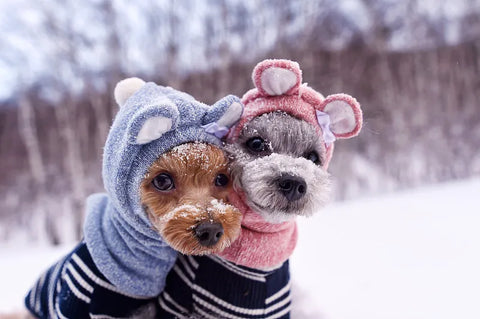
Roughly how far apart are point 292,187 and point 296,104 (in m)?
0.25

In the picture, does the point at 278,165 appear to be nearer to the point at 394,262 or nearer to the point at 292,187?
the point at 292,187

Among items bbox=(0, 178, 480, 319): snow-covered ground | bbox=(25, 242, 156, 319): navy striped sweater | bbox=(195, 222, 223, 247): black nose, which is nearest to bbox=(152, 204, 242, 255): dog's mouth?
bbox=(195, 222, 223, 247): black nose

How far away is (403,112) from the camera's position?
4.55 meters

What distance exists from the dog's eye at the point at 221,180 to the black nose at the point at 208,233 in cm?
14

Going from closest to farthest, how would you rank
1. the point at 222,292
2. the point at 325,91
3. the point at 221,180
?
the point at 221,180 < the point at 222,292 < the point at 325,91

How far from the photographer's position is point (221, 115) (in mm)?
962

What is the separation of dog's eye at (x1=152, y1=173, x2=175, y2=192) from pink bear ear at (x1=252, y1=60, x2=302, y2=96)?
0.35 m

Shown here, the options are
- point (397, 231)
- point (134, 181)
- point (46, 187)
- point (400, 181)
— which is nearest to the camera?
point (134, 181)

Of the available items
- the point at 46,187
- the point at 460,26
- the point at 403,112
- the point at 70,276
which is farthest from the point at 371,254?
the point at 460,26

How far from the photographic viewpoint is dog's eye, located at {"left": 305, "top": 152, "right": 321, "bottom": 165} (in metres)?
1.00

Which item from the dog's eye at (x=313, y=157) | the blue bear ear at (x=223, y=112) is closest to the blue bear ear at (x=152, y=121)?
the blue bear ear at (x=223, y=112)

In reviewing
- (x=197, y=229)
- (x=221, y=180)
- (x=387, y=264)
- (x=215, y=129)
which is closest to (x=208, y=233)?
(x=197, y=229)

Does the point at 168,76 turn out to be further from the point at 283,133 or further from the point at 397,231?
the point at 283,133

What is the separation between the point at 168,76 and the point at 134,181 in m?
2.52
